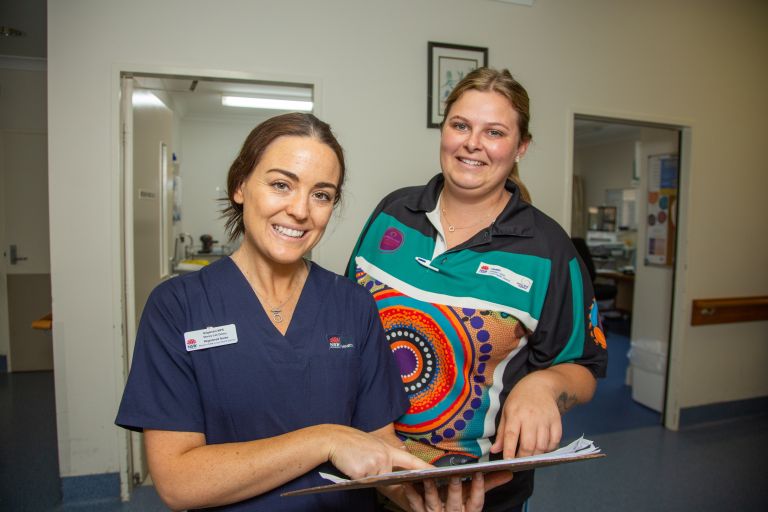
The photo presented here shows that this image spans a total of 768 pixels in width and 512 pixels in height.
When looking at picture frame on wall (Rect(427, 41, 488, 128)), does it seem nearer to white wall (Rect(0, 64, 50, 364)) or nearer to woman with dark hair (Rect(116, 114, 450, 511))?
woman with dark hair (Rect(116, 114, 450, 511))

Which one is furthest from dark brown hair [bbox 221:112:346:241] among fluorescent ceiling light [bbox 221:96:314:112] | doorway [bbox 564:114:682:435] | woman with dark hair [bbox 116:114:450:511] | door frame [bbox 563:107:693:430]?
fluorescent ceiling light [bbox 221:96:314:112]

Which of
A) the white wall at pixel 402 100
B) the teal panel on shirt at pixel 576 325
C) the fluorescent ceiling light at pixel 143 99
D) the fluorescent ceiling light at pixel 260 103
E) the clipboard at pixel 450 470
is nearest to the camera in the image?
the clipboard at pixel 450 470

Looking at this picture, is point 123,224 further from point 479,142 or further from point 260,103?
point 260,103

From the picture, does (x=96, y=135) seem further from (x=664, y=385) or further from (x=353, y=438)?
(x=664, y=385)

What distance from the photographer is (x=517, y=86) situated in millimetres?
1279

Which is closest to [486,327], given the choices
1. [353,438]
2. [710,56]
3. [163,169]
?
[353,438]

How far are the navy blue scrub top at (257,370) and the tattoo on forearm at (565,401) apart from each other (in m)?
0.39

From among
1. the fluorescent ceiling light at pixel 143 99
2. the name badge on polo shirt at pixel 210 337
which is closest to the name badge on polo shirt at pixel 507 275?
the name badge on polo shirt at pixel 210 337

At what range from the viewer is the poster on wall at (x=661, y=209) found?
3803 millimetres

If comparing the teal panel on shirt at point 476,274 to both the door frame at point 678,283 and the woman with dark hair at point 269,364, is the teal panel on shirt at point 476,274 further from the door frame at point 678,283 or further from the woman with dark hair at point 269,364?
the door frame at point 678,283

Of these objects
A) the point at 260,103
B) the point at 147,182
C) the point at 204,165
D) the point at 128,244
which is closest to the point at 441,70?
the point at 147,182

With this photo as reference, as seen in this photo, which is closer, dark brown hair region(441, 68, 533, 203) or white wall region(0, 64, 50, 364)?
dark brown hair region(441, 68, 533, 203)

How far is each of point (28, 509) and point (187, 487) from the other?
2399 mm

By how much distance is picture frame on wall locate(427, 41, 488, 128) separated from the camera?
281 centimetres
